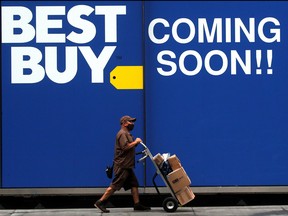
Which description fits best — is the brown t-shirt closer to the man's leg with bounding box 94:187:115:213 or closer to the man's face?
the man's face

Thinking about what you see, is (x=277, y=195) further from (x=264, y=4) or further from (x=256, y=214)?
(x=264, y=4)

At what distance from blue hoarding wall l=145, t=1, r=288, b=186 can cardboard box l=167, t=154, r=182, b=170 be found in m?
0.94

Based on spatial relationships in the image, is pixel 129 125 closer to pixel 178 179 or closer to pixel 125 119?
pixel 125 119

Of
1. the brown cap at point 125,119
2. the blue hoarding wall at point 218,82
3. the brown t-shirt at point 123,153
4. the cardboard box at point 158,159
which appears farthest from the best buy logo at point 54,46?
the cardboard box at point 158,159

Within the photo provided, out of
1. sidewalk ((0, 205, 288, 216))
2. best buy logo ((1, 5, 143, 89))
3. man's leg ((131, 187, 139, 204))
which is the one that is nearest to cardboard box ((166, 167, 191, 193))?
sidewalk ((0, 205, 288, 216))

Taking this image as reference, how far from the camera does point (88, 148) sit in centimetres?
1178

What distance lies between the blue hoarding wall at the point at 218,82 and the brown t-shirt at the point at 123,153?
3.47 feet

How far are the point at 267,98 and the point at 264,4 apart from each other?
5.83 feet

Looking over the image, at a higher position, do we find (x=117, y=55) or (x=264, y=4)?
(x=264, y=4)

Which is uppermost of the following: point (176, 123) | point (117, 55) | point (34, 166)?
point (117, 55)

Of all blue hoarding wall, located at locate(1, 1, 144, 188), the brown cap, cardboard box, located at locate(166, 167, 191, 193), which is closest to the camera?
cardboard box, located at locate(166, 167, 191, 193)

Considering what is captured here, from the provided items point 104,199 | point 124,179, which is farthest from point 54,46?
point 104,199

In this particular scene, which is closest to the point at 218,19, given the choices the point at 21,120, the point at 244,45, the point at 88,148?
the point at 244,45

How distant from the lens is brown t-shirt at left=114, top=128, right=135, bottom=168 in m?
10.9
